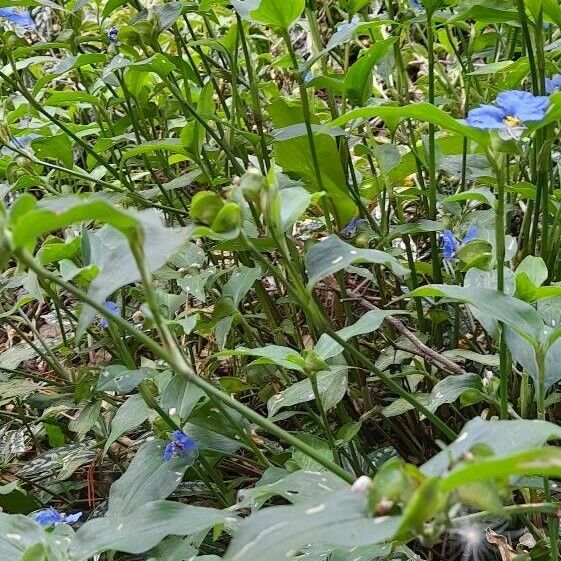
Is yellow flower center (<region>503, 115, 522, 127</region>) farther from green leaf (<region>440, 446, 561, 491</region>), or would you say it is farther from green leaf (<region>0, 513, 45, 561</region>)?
green leaf (<region>0, 513, 45, 561</region>)

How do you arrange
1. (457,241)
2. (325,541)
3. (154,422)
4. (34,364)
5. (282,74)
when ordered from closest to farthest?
(325,541) → (154,422) → (457,241) → (34,364) → (282,74)

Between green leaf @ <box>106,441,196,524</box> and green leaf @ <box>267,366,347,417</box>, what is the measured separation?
140mm

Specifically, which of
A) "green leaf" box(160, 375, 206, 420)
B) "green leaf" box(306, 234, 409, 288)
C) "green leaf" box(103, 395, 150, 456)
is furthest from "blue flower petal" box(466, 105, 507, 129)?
"green leaf" box(103, 395, 150, 456)

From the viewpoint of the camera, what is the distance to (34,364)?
2.16m

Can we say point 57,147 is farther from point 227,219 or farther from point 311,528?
point 311,528

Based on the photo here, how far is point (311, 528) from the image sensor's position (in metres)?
0.46

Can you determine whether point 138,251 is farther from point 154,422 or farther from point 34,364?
point 34,364

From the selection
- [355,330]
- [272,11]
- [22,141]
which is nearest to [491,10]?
[272,11]

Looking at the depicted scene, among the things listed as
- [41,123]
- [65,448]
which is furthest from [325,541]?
[41,123]

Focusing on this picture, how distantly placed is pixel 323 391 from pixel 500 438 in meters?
0.59

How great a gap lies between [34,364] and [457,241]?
4.37 feet

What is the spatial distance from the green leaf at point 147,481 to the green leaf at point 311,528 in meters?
0.52

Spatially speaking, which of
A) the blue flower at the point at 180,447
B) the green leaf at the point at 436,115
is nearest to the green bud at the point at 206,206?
the green leaf at the point at 436,115

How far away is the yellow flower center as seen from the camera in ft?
2.53
